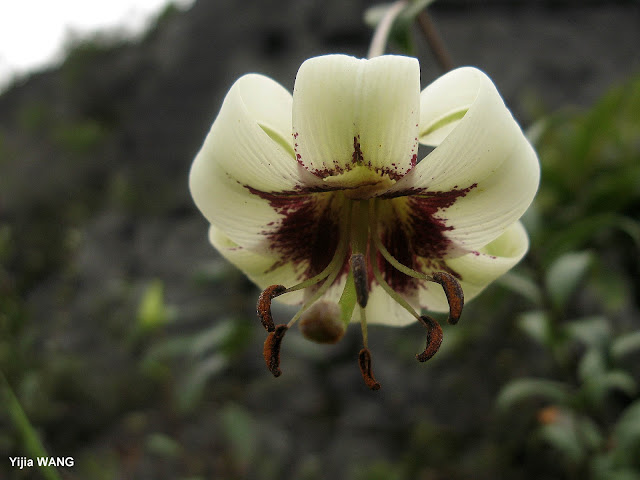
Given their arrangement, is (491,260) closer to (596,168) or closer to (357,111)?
(357,111)

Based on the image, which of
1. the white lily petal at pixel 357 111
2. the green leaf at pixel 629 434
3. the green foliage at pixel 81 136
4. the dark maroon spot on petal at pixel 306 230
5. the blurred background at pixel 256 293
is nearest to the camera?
the white lily petal at pixel 357 111

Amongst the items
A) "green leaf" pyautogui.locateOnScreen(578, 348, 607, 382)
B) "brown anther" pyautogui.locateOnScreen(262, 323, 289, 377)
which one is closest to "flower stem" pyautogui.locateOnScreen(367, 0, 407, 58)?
"brown anther" pyautogui.locateOnScreen(262, 323, 289, 377)

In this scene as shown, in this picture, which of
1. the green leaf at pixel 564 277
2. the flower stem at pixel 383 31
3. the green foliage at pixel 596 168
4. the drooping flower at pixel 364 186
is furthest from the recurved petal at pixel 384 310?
the green foliage at pixel 596 168

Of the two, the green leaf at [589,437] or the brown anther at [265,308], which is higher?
the brown anther at [265,308]

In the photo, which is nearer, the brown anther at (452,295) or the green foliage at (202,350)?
the brown anther at (452,295)

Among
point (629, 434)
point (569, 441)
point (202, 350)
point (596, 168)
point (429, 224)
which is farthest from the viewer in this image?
point (596, 168)

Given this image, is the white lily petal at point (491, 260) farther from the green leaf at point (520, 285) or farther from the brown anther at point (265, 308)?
the green leaf at point (520, 285)

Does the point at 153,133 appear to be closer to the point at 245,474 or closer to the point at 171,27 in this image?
the point at 171,27

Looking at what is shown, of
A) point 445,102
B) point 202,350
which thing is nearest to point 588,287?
point 202,350

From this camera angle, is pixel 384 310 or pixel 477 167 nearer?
pixel 477 167

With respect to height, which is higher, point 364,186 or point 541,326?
point 364,186
